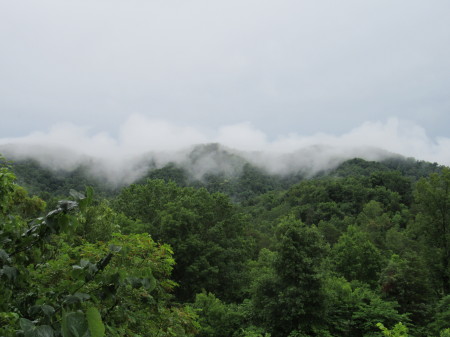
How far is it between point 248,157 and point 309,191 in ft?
292

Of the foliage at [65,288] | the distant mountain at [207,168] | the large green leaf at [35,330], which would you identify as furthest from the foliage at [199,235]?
the distant mountain at [207,168]

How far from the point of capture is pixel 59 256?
22.0 ft

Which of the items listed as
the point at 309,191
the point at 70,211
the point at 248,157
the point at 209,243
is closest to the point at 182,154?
the point at 248,157

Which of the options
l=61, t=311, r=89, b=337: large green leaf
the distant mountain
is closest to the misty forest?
l=61, t=311, r=89, b=337: large green leaf

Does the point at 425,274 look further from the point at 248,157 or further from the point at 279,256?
the point at 248,157

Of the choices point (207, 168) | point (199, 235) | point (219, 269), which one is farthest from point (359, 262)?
point (207, 168)

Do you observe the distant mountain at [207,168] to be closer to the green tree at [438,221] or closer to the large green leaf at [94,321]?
the green tree at [438,221]

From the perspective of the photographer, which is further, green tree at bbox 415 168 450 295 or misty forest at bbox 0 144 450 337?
green tree at bbox 415 168 450 295

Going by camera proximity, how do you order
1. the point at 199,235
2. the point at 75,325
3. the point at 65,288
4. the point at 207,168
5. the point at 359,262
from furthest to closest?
the point at 207,168, the point at 359,262, the point at 199,235, the point at 65,288, the point at 75,325

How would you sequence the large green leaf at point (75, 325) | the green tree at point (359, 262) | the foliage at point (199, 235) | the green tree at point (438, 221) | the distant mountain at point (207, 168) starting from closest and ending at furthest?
the large green leaf at point (75, 325) → the green tree at point (438, 221) → the foliage at point (199, 235) → the green tree at point (359, 262) → the distant mountain at point (207, 168)

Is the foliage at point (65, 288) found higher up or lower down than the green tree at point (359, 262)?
higher up

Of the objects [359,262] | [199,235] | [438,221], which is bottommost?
[359,262]

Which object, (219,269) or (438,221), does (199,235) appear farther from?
(438,221)

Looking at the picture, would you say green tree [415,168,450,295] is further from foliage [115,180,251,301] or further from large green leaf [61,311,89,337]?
large green leaf [61,311,89,337]
